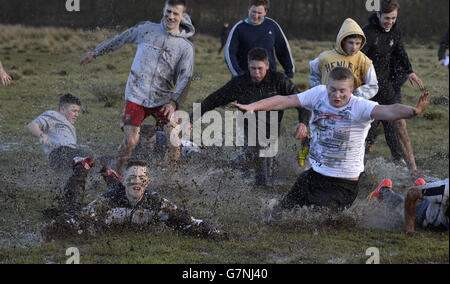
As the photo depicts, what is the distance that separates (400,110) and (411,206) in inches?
34.8

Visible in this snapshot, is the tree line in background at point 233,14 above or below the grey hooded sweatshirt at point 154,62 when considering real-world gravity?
above

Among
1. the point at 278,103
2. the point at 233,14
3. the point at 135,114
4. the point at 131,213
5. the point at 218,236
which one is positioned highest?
the point at 233,14

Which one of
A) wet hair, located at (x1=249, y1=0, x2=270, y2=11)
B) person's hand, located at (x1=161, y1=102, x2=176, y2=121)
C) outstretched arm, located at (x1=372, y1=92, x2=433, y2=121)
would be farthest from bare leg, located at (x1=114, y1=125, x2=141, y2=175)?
outstretched arm, located at (x1=372, y1=92, x2=433, y2=121)

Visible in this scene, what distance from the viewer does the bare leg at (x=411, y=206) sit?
17.0ft

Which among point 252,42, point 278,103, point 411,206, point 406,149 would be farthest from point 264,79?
point 411,206

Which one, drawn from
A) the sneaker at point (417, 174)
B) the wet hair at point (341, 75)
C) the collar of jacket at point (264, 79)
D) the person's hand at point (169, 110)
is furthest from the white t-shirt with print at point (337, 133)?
the sneaker at point (417, 174)

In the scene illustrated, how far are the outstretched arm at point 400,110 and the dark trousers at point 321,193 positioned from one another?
0.71m

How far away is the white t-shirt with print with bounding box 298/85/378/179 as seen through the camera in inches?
212

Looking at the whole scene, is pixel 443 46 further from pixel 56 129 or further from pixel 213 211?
pixel 56 129

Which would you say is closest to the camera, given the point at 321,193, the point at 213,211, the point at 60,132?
the point at 321,193

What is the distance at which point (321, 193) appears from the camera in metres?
5.56

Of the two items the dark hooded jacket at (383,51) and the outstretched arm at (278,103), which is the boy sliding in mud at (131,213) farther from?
the dark hooded jacket at (383,51)
